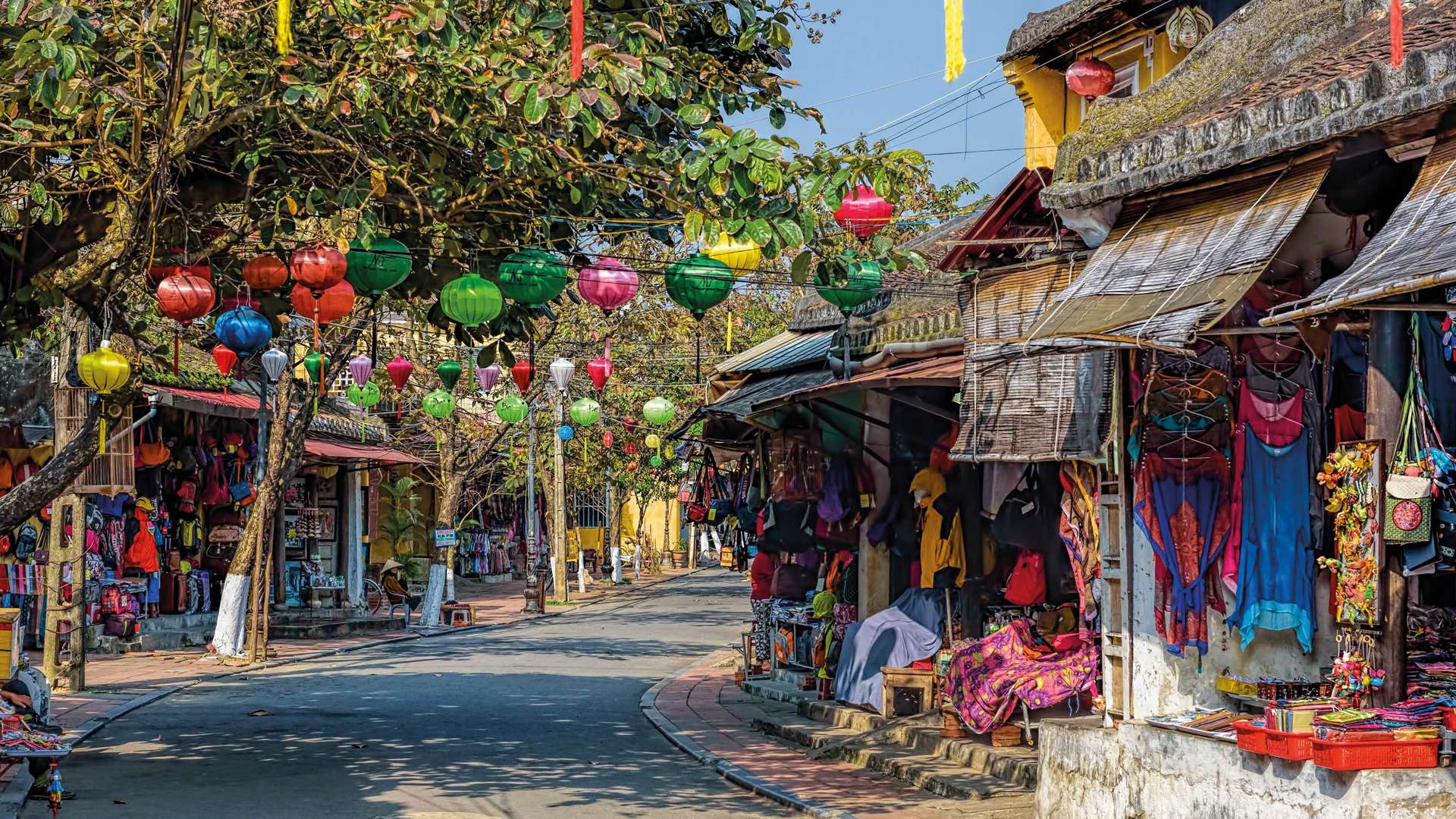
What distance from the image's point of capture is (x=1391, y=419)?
301 inches

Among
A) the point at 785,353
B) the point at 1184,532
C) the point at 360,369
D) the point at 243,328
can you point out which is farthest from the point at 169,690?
the point at 1184,532

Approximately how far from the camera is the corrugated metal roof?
17.5m

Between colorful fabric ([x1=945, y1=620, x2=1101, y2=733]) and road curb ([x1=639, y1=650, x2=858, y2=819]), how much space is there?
1.77 meters

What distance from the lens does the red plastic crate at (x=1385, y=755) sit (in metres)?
7.43

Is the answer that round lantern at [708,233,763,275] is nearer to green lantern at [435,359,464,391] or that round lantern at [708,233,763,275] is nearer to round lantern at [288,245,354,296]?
round lantern at [288,245,354,296]

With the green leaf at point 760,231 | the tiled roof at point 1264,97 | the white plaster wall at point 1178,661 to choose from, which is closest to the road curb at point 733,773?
the white plaster wall at point 1178,661

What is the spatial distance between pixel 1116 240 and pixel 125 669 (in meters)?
17.0

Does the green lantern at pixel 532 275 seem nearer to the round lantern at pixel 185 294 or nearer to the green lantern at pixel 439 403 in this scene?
the round lantern at pixel 185 294

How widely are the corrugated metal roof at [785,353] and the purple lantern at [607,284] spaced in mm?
6351

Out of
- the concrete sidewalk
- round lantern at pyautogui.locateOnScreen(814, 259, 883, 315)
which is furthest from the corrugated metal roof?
round lantern at pyautogui.locateOnScreen(814, 259, 883, 315)

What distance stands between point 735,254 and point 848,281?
87 cm

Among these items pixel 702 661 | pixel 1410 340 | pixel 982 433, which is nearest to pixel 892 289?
pixel 982 433

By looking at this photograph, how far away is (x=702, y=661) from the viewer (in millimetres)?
24422

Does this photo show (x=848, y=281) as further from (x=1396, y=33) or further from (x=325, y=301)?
(x=1396, y=33)
